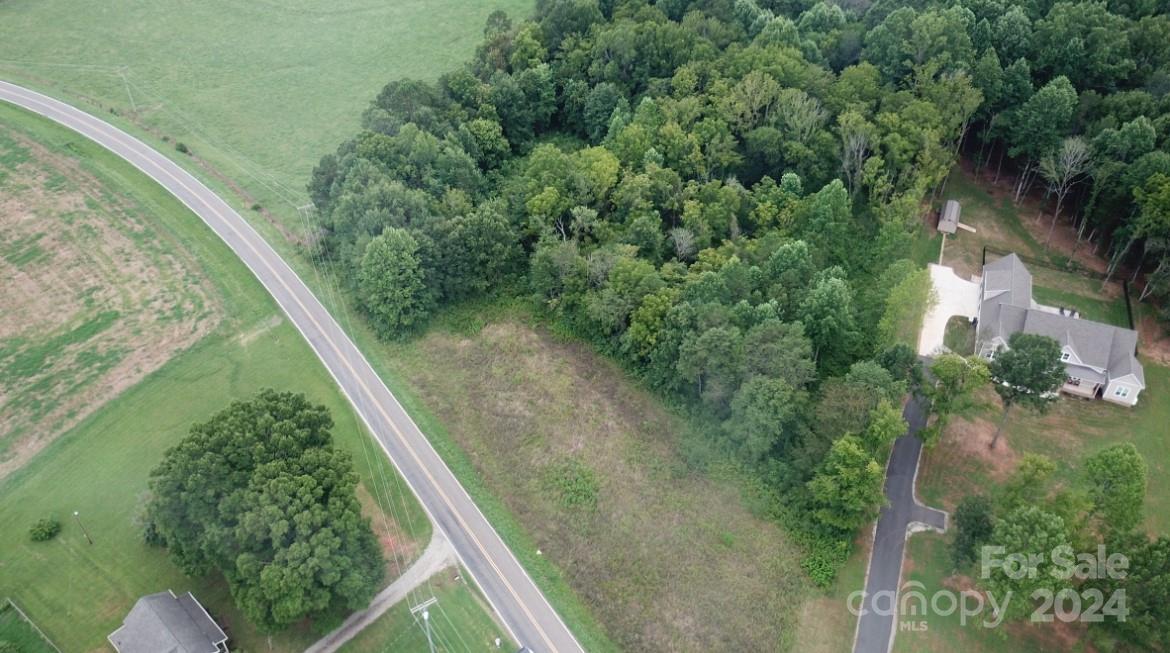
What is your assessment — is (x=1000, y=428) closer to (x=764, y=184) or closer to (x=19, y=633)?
(x=764, y=184)

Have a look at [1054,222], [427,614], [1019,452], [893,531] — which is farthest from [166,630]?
[1054,222]

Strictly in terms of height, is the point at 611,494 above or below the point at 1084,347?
below

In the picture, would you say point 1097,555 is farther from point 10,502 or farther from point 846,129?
point 10,502

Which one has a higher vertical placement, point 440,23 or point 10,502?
point 440,23

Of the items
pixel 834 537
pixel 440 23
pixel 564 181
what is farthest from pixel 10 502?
pixel 440 23

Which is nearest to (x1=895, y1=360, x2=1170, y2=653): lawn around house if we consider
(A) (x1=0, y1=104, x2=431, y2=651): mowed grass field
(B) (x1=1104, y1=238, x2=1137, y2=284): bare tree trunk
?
(B) (x1=1104, y1=238, x2=1137, y2=284): bare tree trunk

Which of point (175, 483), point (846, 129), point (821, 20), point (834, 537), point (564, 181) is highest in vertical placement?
point (821, 20)
